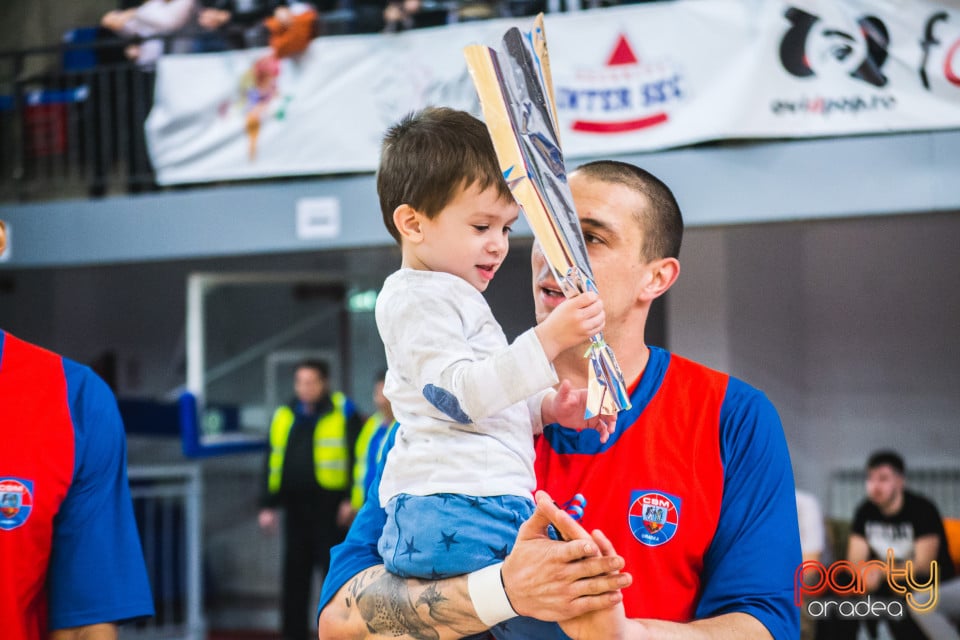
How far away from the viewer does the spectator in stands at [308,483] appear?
746cm

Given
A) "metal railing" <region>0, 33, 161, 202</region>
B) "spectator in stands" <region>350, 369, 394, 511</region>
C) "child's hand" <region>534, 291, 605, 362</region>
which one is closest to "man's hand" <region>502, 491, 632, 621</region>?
"child's hand" <region>534, 291, 605, 362</region>

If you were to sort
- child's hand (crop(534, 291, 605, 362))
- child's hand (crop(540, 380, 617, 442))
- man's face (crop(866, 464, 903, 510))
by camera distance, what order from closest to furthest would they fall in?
child's hand (crop(534, 291, 605, 362)) → child's hand (crop(540, 380, 617, 442)) → man's face (crop(866, 464, 903, 510))

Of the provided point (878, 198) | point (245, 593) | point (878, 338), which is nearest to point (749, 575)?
point (878, 198)

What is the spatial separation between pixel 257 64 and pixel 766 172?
141 inches

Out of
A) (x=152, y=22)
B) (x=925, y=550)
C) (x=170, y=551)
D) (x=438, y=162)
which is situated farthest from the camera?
(x=170, y=551)

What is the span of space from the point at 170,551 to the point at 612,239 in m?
7.39

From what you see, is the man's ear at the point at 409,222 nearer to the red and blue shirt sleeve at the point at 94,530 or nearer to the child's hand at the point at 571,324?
the child's hand at the point at 571,324

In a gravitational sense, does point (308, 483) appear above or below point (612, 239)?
below

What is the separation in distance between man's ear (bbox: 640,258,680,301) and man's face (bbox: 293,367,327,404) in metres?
5.60

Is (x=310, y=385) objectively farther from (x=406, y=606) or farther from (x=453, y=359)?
(x=453, y=359)

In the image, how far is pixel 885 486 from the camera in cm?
616

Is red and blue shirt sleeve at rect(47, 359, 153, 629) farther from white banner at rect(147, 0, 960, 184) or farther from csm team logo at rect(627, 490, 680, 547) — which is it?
white banner at rect(147, 0, 960, 184)

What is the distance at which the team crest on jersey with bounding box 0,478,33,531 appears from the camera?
6.26 feet

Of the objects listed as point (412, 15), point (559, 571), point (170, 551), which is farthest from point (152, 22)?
point (559, 571)
